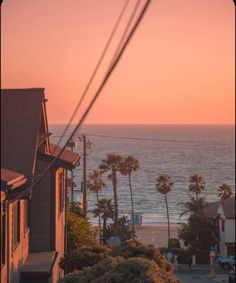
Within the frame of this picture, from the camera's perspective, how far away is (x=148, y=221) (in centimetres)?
8950

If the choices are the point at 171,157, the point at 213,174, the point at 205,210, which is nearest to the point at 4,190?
the point at 205,210

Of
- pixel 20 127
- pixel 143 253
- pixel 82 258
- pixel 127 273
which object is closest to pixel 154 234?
pixel 82 258

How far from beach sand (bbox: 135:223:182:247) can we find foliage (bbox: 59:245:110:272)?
1969 inches

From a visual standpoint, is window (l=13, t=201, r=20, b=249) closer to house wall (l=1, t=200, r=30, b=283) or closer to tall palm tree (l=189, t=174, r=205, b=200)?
house wall (l=1, t=200, r=30, b=283)

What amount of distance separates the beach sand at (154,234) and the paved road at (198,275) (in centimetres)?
2282

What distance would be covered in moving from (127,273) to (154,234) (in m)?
64.2

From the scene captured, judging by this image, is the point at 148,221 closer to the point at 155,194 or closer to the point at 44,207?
the point at 155,194

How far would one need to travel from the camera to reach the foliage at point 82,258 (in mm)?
15906

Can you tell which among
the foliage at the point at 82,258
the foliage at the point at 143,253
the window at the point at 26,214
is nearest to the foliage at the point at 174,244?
the foliage at the point at 82,258

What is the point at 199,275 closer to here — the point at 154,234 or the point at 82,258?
the point at 82,258

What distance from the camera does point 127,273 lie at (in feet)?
34.5

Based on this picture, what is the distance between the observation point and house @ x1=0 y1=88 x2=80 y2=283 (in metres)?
8.17

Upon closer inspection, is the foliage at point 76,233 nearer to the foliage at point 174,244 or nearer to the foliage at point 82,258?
the foliage at point 82,258

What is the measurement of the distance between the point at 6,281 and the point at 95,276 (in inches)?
66.9
